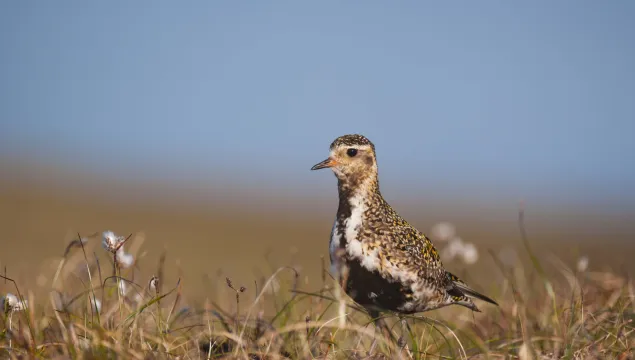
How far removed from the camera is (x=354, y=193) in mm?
6418

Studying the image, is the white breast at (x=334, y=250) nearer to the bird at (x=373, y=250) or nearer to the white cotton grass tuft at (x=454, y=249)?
the bird at (x=373, y=250)

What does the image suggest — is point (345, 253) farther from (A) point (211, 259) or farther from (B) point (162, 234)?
(B) point (162, 234)

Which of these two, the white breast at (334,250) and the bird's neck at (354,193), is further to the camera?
the bird's neck at (354,193)

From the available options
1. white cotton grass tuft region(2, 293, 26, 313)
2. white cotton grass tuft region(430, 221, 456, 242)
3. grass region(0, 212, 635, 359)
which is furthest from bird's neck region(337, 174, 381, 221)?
white cotton grass tuft region(2, 293, 26, 313)

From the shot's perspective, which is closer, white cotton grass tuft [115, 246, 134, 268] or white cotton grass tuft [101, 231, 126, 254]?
white cotton grass tuft [101, 231, 126, 254]

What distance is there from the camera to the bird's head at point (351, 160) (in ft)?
21.4

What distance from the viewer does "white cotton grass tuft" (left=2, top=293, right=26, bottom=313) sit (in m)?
5.17

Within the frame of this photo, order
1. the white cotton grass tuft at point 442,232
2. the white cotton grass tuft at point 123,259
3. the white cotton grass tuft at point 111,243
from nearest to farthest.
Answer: the white cotton grass tuft at point 111,243, the white cotton grass tuft at point 123,259, the white cotton grass tuft at point 442,232

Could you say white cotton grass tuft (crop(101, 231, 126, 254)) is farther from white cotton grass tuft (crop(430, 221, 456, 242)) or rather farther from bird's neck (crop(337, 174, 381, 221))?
white cotton grass tuft (crop(430, 221, 456, 242))

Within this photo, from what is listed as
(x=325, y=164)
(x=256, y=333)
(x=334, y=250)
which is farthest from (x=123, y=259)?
(x=325, y=164)

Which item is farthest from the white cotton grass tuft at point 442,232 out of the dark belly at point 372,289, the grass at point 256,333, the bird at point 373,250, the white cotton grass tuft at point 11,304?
the white cotton grass tuft at point 11,304

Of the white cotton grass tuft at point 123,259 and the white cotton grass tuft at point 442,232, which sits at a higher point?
the white cotton grass tuft at point 123,259

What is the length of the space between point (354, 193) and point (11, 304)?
2933 mm

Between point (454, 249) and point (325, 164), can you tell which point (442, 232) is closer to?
point (454, 249)
